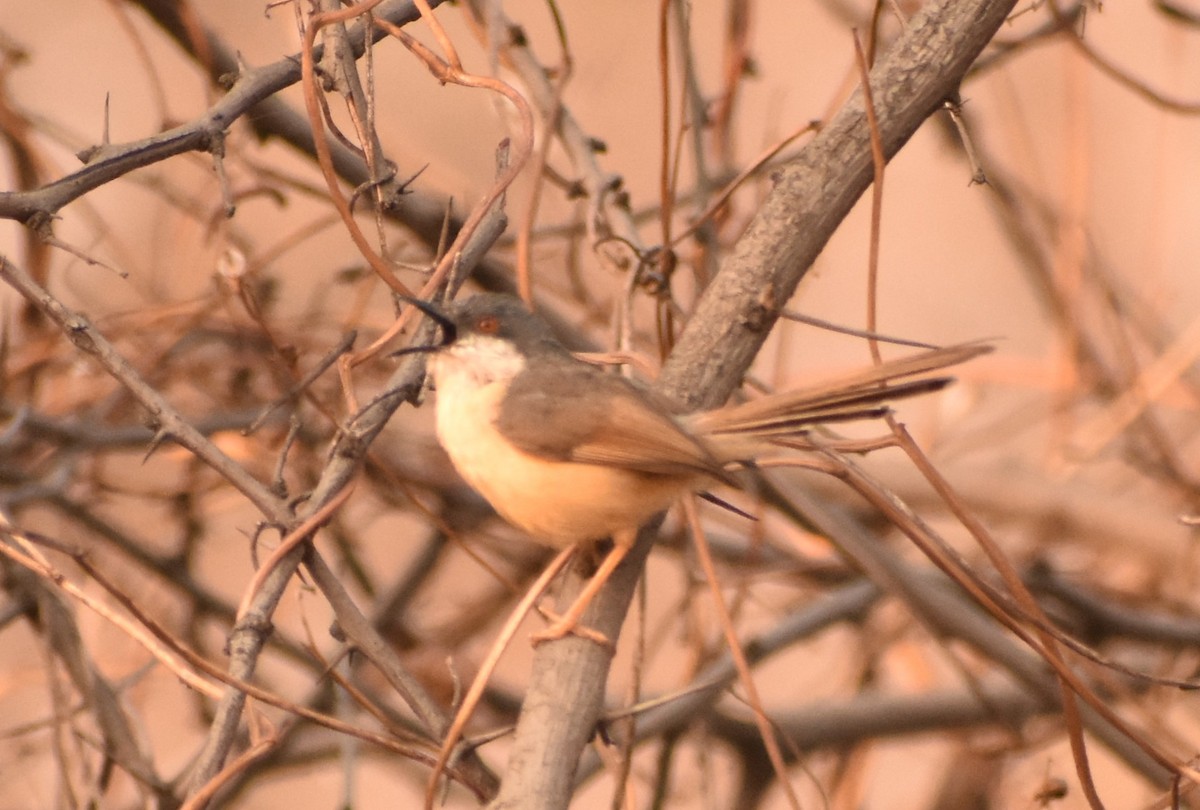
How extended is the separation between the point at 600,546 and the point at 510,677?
139 inches

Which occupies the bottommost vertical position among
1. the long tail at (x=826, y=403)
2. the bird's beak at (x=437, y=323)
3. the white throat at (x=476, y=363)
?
the long tail at (x=826, y=403)

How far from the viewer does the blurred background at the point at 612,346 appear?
307cm

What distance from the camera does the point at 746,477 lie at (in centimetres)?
327

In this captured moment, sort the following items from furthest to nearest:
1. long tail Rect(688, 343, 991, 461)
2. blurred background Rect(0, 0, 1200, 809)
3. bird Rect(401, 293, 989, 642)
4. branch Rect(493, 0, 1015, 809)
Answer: blurred background Rect(0, 0, 1200, 809) < bird Rect(401, 293, 989, 642) < branch Rect(493, 0, 1015, 809) < long tail Rect(688, 343, 991, 461)

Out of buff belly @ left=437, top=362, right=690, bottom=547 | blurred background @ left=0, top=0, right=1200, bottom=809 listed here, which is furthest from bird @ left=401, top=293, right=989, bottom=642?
blurred background @ left=0, top=0, right=1200, bottom=809

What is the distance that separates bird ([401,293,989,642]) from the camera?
2330mm

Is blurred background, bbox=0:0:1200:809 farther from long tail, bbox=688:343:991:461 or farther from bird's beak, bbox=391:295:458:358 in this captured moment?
long tail, bbox=688:343:991:461

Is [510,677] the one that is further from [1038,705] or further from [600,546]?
[600,546]

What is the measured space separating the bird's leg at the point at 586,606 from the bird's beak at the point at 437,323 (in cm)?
50

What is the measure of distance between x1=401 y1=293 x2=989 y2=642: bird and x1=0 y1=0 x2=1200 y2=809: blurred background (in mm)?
151

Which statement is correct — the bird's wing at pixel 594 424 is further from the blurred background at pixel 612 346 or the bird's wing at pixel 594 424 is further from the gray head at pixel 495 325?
the blurred background at pixel 612 346

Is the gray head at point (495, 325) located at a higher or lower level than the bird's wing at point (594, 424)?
higher

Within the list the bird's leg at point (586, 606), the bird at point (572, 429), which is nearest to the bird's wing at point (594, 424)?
the bird at point (572, 429)

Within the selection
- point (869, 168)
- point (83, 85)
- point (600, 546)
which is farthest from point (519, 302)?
point (83, 85)
